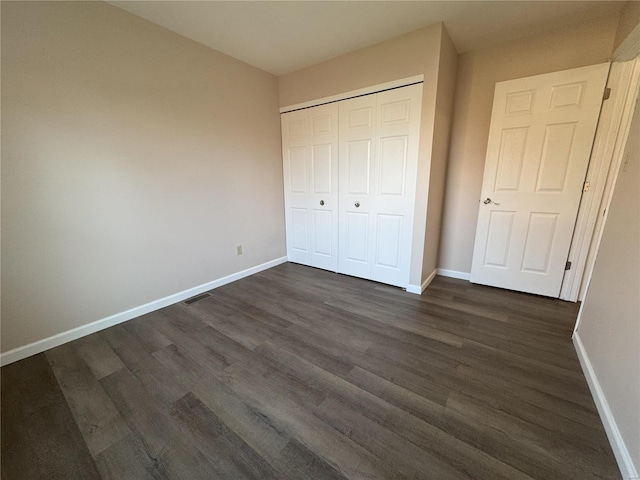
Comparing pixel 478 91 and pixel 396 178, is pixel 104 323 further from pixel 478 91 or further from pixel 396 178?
pixel 478 91

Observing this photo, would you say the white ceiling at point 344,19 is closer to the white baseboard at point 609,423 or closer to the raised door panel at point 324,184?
the raised door panel at point 324,184

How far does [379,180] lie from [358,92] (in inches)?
37.3

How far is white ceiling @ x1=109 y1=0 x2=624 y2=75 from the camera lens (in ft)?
6.17

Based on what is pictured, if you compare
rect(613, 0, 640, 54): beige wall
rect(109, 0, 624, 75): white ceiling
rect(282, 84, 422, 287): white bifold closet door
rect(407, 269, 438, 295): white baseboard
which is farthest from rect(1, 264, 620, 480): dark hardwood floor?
rect(109, 0, 624, 75): white ceiling

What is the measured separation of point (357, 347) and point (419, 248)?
4.18 ft

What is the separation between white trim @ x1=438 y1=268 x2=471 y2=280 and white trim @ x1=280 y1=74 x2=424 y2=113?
216 cm

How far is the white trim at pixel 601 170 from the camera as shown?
1946 millimetres

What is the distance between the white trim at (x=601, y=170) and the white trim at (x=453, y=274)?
2.73 ft

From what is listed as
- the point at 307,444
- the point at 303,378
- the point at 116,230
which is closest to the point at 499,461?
the point at 307,444

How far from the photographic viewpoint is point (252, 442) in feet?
3.80

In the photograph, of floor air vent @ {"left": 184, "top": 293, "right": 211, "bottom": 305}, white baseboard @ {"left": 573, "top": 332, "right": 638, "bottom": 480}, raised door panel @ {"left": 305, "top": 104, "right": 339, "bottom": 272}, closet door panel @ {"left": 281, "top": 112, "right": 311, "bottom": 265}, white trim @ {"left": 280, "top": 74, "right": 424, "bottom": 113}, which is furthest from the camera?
closet door panel @ {"left": 281, "top": 112, "right": 311, "bottom": 265}

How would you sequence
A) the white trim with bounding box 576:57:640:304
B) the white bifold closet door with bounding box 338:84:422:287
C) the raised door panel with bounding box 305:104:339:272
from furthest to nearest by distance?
the raised door panel with bounding box 305:104:339:272 → the white bifold closet door with bounding box 338:84:422:287 → the white trim with bounding box 576:57:640:304

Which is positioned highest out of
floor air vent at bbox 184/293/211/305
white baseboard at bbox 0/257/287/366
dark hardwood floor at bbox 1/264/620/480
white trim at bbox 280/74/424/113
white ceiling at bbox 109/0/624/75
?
white ceiling at bbox 109/0/624/75

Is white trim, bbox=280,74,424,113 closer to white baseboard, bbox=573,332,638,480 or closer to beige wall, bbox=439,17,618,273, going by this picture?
beige wall, bbox=439,17,618,273
